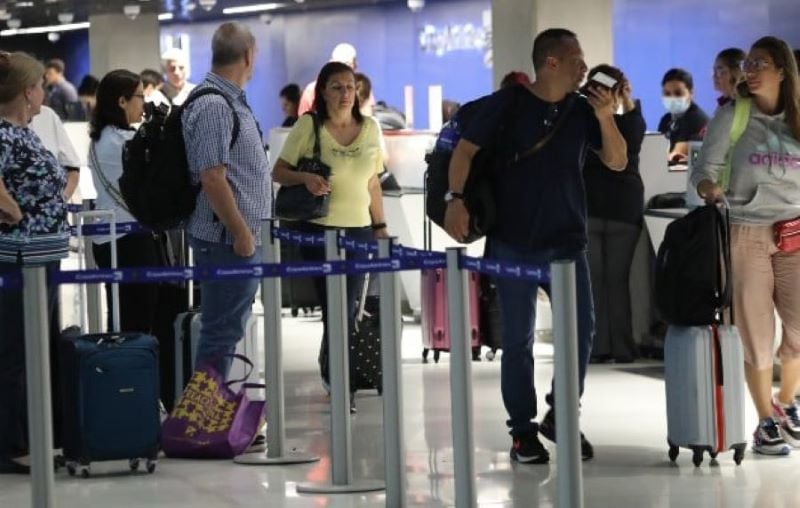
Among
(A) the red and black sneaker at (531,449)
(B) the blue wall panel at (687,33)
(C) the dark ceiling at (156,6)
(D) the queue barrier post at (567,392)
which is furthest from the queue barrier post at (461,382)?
(C) the dark ceiling at (156,6)

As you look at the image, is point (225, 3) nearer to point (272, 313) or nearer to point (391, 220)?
point (391, 220)

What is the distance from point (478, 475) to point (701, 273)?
111cm

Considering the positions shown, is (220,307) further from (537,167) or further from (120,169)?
(120,169)

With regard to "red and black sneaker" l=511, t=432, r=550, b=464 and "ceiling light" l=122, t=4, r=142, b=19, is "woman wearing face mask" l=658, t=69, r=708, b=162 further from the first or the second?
"ceiling light" l=122, t=4, r=142, b=19

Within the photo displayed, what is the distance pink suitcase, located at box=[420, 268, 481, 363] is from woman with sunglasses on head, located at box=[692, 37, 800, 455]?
9.82 feet

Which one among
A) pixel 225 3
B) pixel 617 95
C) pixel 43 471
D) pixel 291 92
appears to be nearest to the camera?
pixel 43 471

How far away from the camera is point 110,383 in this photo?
663cm

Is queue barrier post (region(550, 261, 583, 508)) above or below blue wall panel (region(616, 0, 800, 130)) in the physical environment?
below

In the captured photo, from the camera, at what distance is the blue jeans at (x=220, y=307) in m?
6.96

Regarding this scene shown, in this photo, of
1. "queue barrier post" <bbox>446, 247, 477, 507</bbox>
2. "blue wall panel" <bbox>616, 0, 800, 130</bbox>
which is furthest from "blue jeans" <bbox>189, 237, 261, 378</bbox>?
"blue wall panel" <bbox>616, 0, 800, 130</bbox>

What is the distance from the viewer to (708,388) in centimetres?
661

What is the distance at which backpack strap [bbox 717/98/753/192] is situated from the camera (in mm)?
7016

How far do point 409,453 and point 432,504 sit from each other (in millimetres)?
1121

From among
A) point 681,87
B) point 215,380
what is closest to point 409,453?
point 215,380
